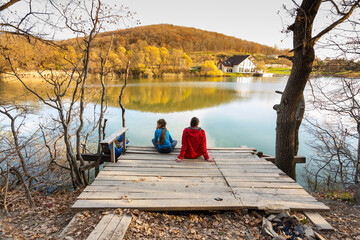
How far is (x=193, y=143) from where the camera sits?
473 cm

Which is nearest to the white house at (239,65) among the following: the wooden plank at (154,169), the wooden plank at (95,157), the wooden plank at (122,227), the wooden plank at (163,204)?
the wooden plank at (95,157)

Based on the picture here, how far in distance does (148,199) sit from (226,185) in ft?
4.68

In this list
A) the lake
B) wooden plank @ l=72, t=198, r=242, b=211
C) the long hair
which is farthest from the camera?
the lake

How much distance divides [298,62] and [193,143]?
2.88m

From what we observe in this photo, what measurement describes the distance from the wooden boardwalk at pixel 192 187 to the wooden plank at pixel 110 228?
23 cm

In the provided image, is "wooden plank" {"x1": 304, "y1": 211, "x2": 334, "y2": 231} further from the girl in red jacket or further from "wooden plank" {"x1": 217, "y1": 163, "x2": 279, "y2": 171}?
the girl in red jacket

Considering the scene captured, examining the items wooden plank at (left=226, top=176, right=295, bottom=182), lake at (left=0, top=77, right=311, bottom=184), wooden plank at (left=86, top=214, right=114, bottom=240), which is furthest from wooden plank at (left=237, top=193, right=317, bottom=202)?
lake at (left=0, top=77, right=311, bottom=184)

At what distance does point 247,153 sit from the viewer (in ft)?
17.8

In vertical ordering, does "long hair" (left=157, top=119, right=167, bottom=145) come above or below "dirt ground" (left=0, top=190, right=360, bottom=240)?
above

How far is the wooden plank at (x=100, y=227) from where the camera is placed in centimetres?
234

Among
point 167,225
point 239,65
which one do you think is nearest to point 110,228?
point 167,225

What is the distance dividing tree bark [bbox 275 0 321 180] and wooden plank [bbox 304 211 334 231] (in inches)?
84.5

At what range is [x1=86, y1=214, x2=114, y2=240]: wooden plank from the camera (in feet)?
7.67

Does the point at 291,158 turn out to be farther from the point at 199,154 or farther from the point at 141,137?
the point at 141,137
